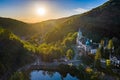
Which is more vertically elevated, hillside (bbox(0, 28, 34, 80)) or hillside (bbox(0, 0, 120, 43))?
hillside (bbox(0, 0, 120, 43))

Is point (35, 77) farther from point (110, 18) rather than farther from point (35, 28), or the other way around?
point (35, 28)

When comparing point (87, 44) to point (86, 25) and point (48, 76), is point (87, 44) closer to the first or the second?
point (48, 76)

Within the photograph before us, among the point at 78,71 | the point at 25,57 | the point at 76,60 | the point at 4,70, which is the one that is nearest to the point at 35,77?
the point at 4,70

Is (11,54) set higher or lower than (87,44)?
lower

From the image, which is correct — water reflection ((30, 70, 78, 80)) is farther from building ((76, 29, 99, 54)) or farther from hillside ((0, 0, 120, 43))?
hillside ((0, 0, 120, 43))

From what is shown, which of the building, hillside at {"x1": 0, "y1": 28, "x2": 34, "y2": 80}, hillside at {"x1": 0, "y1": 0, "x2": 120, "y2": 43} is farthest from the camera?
hillside at {"x1": 0, "y1": 0, "x2": 120, "y2": 43}

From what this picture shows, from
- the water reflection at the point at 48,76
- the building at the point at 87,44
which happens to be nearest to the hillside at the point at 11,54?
the water reflection at the point at 48,76

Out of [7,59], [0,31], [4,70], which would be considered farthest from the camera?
[0,31]

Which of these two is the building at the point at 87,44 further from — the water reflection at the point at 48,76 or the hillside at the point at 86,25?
the water reflection at the point at 48,76

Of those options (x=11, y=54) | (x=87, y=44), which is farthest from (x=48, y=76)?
(x=87, y=44)

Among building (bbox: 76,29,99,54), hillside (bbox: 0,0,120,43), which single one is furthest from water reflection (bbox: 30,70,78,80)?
hillside (bbox: 0,0,120,43)

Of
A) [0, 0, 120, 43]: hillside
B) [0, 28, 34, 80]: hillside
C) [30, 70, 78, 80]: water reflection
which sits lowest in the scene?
[30, 70, 78, 80]: water reflection
